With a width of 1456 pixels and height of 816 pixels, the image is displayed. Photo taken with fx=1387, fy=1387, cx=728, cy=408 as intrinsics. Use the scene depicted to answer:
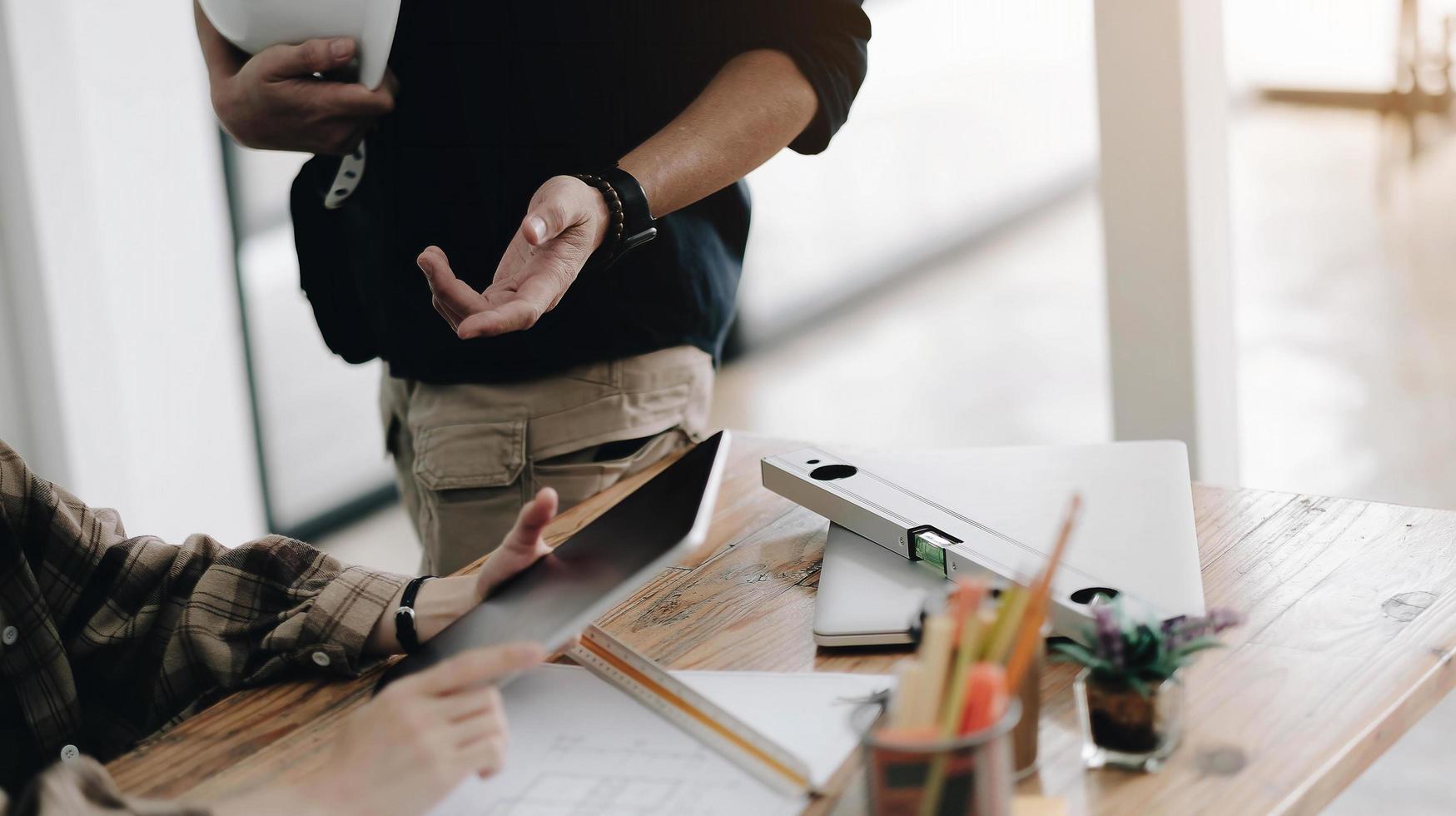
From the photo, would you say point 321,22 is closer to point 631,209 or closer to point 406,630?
Answer: point 631,209

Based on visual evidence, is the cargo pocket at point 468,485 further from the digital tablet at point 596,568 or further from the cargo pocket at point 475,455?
the digital tablet at point 596,568

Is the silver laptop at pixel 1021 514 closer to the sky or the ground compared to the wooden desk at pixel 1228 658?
closer to the sky

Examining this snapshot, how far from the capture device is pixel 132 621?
3.56 feet

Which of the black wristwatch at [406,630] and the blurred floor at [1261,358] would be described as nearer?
the black wristwatch at [406,630]

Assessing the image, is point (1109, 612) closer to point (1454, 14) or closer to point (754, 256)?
point (754, 256)

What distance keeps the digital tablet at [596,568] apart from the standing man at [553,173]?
13.0 inches

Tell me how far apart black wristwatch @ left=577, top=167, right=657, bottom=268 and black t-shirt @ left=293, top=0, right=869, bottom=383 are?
11 centimetres

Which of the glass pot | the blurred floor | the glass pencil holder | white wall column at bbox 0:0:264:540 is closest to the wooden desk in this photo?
the glass pot

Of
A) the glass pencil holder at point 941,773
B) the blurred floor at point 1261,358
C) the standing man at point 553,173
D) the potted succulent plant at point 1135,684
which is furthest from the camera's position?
the blurred floor at point 1261,358

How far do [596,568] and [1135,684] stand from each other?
0.34 m

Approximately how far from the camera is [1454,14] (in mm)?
6000

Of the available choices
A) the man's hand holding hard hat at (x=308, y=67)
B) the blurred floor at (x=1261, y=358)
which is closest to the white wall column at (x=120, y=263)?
the blurred floor at (x=1261, y=358)

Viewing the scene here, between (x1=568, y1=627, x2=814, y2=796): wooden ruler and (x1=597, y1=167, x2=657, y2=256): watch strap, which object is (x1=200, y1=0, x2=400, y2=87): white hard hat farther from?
(x1=568, y1=627, x2=814, y2=796): wooden ruler

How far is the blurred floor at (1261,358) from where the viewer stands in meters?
3.16
